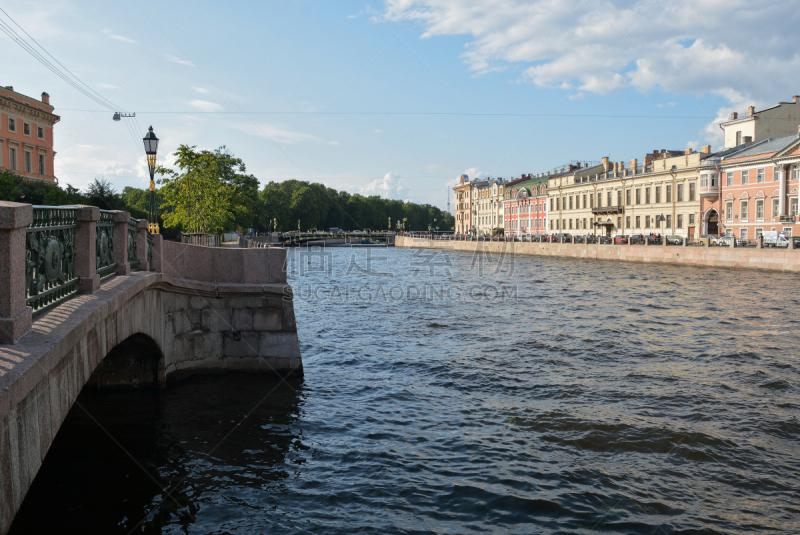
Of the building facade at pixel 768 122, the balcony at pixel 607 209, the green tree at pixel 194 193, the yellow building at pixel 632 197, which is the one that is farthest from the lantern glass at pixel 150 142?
the balcony at pixel 607 209

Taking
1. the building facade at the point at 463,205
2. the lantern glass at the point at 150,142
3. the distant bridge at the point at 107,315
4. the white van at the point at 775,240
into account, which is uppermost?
the building facade at the point at 463,205

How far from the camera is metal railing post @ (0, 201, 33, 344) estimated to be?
134 inches

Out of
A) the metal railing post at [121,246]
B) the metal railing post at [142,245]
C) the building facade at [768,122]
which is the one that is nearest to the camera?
the metal railing post at [121,246]

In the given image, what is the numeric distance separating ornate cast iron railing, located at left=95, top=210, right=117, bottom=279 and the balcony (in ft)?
209

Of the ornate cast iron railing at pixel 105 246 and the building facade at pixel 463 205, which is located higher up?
the building facade at pixel 463 205

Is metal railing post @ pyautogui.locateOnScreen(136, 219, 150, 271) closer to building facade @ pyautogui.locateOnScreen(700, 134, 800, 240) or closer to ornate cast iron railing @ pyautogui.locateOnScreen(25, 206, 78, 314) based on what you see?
ornate cast iron railing @ pyautogui.locateOnScreen(25, 206, 78, 314)

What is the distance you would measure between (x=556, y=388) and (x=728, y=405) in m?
2.65

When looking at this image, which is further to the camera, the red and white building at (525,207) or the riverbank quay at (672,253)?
the red and white building at (525,207)

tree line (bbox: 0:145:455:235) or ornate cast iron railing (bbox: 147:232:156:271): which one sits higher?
tree line (bbox: 0:145:455:235)

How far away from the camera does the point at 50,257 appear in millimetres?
4441

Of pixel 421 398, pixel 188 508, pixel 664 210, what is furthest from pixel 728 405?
pixel 664 210

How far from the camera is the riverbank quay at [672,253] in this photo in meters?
31.7

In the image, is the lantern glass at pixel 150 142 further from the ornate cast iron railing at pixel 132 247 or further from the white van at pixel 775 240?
the white van at pixel 775 240

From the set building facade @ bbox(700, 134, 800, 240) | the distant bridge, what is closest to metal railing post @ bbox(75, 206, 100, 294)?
the distant bridge
